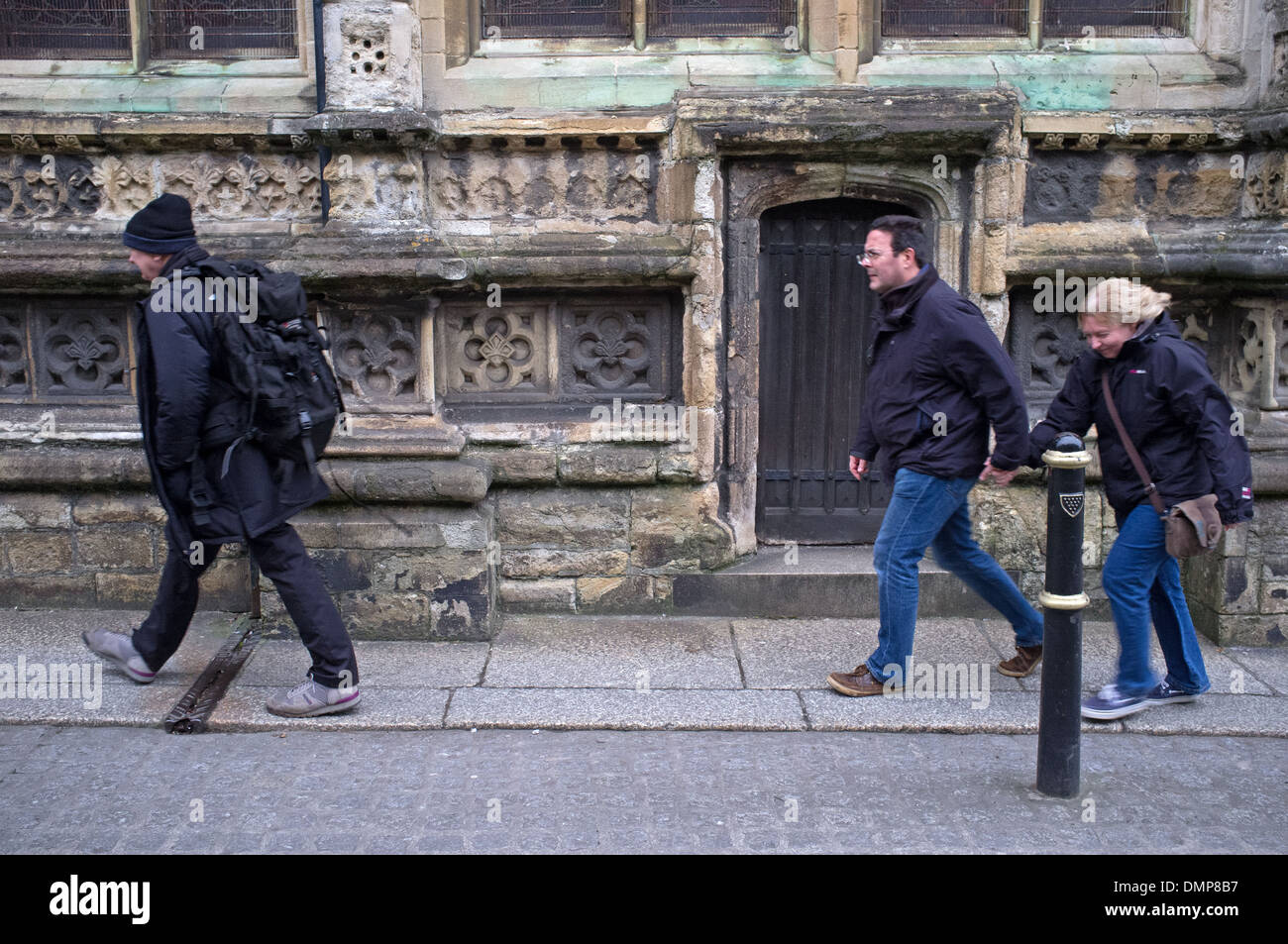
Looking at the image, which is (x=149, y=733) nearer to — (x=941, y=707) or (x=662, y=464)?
(x=662, y=464)

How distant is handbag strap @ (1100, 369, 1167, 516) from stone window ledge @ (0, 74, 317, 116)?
3785mm

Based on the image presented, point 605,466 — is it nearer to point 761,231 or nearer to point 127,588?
point 761,231

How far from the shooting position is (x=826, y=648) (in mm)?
5656

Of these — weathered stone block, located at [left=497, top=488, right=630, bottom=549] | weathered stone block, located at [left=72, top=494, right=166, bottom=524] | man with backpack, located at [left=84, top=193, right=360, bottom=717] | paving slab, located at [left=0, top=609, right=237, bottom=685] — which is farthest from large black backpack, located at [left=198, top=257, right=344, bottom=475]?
weathered stone block, located at [left=72, top=494, right=166, bottom=524]

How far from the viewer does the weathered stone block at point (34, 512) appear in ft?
19.5

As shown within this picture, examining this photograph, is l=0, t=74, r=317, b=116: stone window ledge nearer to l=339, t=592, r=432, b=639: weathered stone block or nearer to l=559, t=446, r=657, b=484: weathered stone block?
l=559, t=446, r=657, b=484: weathered stone block

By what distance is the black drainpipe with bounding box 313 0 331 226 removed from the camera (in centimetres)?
562

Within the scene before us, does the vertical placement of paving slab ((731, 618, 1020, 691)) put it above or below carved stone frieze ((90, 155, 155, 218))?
below

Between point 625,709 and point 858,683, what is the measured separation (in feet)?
3.15

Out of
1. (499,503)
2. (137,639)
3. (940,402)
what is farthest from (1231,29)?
(137,639)

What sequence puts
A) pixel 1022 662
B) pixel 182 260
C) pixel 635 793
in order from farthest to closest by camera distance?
pixel 1022 662 < pixel 182 260 < pixel 635 793

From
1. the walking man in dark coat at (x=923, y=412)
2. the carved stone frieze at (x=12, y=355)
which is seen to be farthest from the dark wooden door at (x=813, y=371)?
the carved stone frieze at (x=12, y=355)

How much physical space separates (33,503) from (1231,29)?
623 centimetres

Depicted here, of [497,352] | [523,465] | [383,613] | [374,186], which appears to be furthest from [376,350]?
[383,613]
